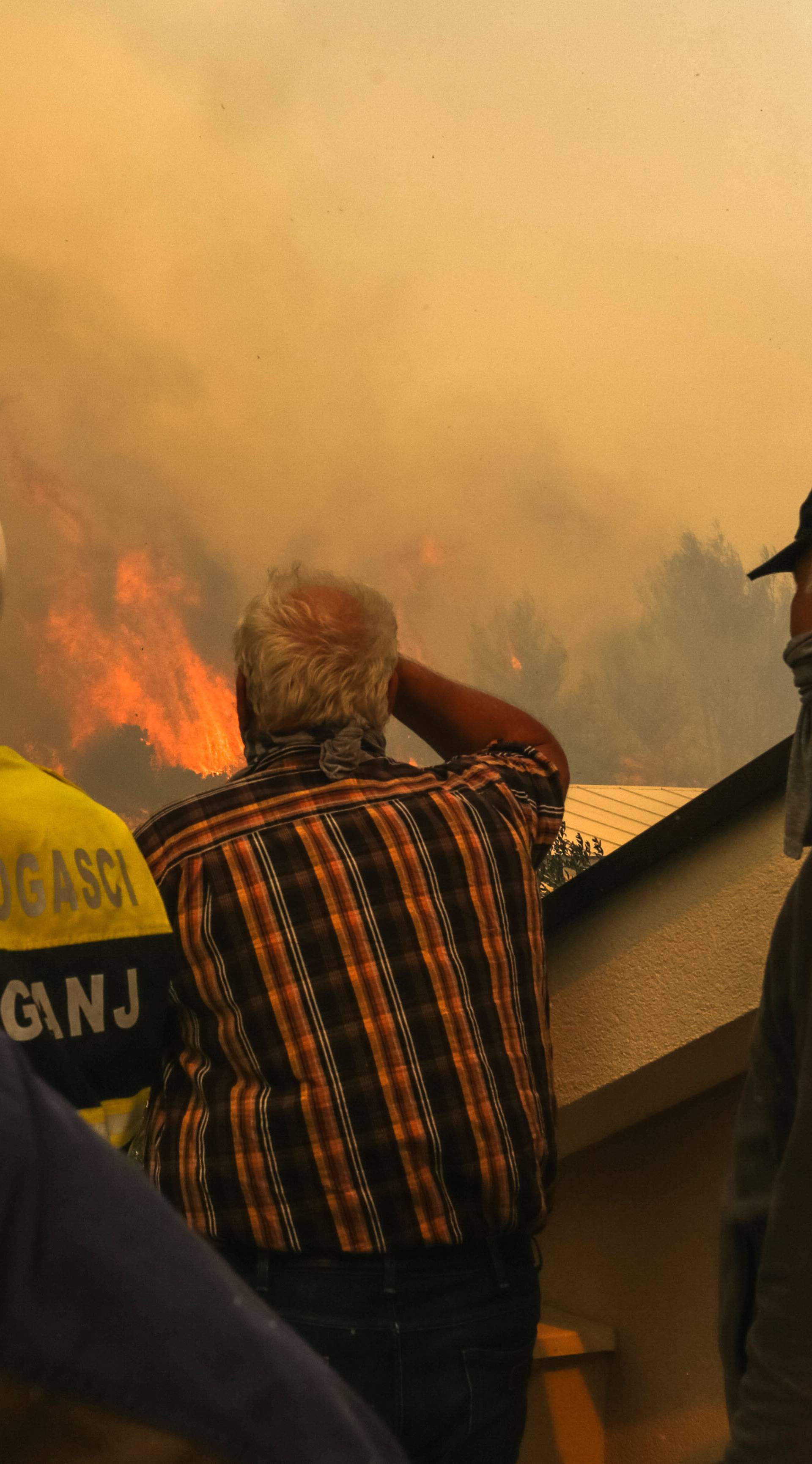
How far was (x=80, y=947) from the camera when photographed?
41.0 inches

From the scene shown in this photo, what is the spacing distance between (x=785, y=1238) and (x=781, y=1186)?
0.03m

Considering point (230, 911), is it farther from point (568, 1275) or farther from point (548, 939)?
point (568, 1275)

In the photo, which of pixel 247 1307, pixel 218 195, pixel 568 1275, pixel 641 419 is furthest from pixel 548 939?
pixel 218 195

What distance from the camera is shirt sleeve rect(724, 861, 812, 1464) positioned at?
1.96 feet

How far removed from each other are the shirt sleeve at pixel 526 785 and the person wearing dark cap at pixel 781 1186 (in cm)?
44

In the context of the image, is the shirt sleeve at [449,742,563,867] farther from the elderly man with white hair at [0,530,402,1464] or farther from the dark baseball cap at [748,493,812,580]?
the elderly man with white hair at [0,530,402,1464]

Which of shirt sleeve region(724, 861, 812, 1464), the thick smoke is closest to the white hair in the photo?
shirt sleeve region(724, 861, 812, 1464)

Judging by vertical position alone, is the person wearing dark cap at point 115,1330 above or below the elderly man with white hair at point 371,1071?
above

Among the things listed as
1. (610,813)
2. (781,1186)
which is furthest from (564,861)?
(781,1186)

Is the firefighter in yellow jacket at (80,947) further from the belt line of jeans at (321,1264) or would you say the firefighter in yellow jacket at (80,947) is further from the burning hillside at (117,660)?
the burning hillside at (117,660)

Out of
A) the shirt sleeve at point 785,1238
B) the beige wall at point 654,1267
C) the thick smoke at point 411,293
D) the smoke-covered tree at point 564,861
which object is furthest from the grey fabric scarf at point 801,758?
the thick smoke at point 411,293

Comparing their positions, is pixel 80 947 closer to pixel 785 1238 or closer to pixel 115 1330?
pixel 785 1238

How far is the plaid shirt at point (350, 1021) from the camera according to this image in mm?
1122

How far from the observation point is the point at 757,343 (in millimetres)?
6410
